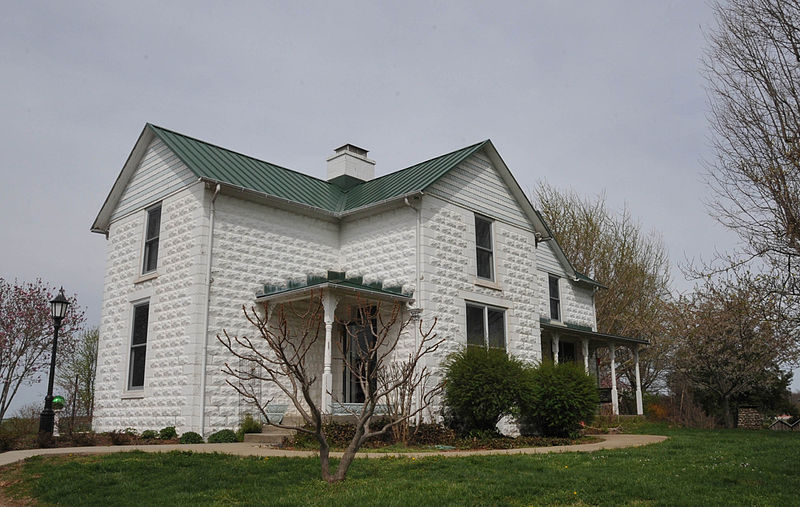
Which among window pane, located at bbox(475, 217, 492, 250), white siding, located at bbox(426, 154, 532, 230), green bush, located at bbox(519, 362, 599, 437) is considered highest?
white siding, located at bbox(426, 154, 532, 230)

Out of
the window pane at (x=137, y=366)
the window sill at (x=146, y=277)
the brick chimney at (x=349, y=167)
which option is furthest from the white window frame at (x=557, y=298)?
the window pane at (x=137, y=366)

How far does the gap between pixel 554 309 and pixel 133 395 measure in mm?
14662

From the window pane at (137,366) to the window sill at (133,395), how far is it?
10.0 inches

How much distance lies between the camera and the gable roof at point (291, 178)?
53.6 feet

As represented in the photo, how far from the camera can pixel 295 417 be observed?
15.3 metres

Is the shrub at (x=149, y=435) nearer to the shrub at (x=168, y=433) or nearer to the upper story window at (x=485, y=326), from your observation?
the shrub at (x=168, y=433)

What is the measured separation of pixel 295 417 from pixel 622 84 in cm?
1014

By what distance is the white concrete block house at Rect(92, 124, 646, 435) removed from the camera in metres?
15.0

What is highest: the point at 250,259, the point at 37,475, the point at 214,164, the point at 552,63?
the point at 552,63

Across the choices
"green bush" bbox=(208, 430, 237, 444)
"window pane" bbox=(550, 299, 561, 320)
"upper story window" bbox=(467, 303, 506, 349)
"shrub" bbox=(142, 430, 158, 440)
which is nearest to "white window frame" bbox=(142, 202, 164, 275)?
"shrub" bbox=(142, 430, 158, 440)

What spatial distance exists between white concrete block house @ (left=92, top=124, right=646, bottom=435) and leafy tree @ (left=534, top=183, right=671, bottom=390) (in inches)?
636

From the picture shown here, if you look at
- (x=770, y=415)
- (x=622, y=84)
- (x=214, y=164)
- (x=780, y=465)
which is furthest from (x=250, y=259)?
(x=770, y=415)

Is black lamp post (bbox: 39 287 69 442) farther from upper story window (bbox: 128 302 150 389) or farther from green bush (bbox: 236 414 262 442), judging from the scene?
green bush (bbox: 236 414 262 442)

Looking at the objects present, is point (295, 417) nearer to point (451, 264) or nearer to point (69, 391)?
point (451, 264)
